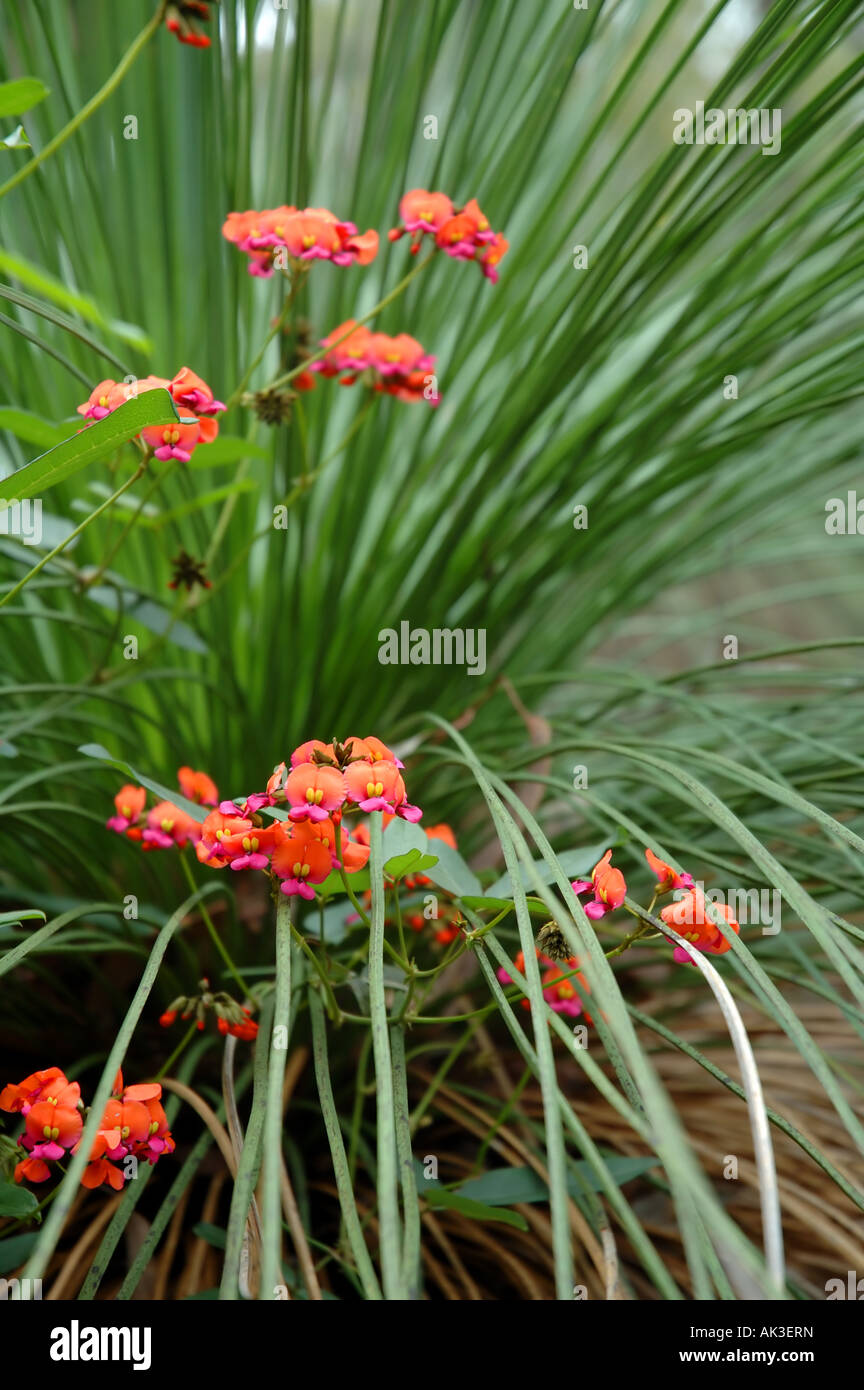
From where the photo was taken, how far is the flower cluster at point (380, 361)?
0.67 metres

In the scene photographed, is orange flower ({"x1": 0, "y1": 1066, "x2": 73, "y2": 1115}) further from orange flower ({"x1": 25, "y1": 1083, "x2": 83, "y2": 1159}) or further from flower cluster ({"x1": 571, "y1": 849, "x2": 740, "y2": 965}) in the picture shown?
flower cluster ({"x1": 571, "y1": 849, "x2": 740, "y2": 965})

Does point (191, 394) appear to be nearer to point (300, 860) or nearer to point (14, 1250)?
point (300, 860)

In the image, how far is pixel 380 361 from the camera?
0.67m

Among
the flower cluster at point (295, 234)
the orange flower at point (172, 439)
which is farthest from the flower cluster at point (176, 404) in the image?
the flower cluster at point (295, 234)

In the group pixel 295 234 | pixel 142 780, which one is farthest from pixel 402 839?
pixel 295 234

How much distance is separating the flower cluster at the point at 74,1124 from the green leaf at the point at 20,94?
42 cm

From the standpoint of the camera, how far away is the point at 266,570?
832mm

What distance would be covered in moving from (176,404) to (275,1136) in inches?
13.1

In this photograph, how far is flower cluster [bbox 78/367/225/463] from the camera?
0.49 meters

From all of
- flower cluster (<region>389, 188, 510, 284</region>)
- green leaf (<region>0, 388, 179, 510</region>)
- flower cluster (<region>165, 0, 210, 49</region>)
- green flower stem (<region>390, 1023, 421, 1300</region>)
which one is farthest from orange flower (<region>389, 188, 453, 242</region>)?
green flower stem (<region>390, 1023, 421, 1300</region>)

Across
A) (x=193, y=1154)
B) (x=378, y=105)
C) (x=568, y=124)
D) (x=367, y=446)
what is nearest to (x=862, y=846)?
(x=193, y=1154)

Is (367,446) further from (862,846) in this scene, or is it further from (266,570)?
(862,846)

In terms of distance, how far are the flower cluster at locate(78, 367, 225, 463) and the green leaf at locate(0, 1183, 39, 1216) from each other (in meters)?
0.33

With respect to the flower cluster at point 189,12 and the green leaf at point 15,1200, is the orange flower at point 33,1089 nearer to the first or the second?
the green leaf at point 15,1200
